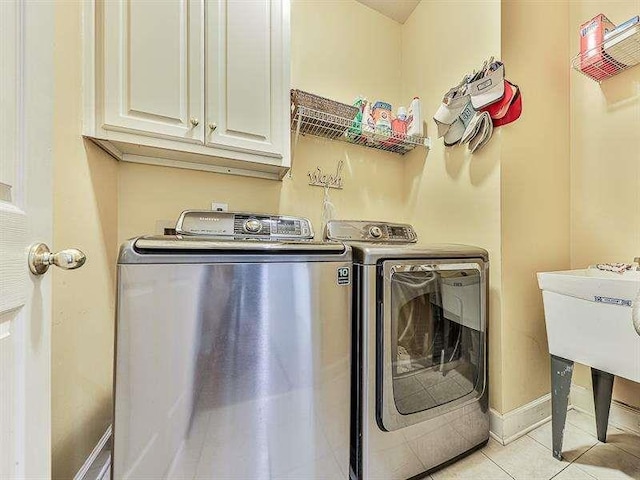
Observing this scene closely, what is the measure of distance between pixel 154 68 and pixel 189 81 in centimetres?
14

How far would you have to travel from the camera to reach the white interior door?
17.7 inches

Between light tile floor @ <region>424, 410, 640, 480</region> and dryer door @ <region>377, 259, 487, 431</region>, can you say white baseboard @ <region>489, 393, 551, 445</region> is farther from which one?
dryer door @ <region>377, 259, 487, 431</region>

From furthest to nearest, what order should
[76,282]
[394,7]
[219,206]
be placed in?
[394,7]
[219,206]
[76,282]

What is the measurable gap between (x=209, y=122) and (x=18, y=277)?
99cm

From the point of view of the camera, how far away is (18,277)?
0.48 meters

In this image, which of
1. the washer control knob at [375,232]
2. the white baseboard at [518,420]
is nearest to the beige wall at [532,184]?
the white baseboard at [518,420]

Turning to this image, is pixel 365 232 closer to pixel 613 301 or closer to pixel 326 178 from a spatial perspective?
pixel 326 178

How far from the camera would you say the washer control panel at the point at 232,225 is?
126 cm

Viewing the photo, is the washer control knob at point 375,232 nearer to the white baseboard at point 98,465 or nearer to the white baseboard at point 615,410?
the white baseboard at point 615,410

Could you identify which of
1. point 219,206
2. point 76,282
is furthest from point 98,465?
point 219,206

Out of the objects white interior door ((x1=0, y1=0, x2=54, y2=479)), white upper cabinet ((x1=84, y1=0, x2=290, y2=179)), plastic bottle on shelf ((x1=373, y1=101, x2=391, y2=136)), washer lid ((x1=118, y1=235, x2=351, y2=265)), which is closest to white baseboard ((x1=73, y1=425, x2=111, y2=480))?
white interior door ((x1=0, y1=0, x2=54, y2=479))

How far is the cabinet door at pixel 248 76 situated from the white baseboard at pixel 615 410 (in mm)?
2139

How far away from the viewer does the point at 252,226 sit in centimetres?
130

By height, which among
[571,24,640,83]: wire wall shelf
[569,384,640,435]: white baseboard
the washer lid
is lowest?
[569,384,640,435]: white baseboard
